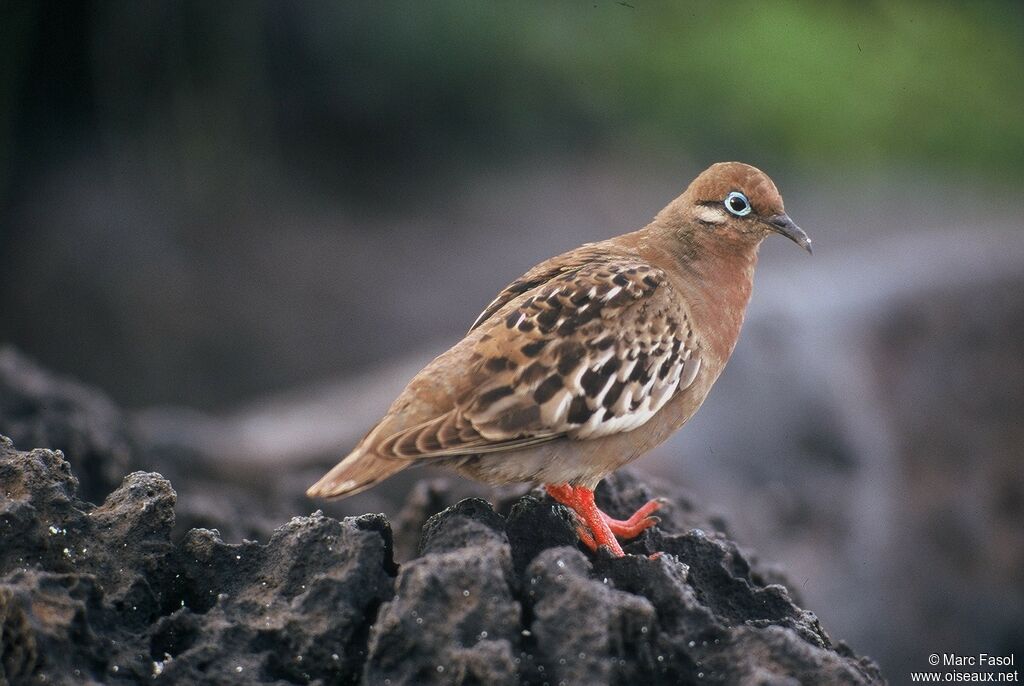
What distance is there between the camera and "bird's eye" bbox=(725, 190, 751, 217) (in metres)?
6.05

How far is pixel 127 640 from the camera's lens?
4.10 meters

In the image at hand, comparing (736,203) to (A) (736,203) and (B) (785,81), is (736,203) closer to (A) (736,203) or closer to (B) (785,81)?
(A) (736,203)

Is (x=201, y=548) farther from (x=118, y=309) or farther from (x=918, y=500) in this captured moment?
(x=118, y=309)

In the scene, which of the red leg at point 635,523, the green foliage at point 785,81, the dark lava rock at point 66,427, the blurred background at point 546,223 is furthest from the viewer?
the green foliage at point 785,81

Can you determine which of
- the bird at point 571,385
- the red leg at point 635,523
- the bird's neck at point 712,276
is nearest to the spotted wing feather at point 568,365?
the bird at point 571,385

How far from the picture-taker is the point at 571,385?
16.9 feet

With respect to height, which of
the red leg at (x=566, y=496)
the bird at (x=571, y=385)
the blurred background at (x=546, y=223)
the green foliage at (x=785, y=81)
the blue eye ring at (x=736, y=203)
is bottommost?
the red leg at (x=566, y=496)

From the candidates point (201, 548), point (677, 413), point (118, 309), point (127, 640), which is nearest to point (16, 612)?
point (127, 640)

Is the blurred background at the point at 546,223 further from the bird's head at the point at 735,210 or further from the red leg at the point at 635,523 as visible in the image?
the bird's head at the point at 735,210

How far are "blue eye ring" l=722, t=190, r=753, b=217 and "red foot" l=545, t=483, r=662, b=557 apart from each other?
1.50 meters

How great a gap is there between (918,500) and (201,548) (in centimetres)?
786

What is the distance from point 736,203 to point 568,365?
4.69 ft

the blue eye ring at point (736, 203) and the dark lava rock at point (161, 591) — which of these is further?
the blue eye ring at point (736, 203)

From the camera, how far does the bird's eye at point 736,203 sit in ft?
19.9
